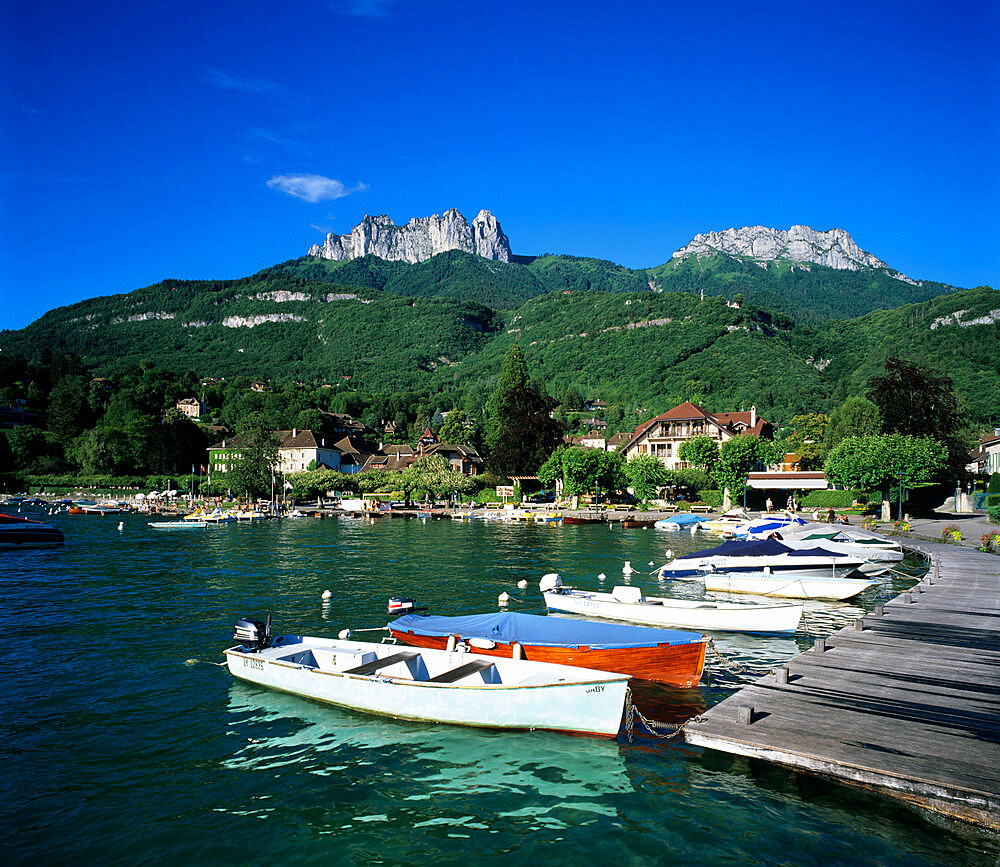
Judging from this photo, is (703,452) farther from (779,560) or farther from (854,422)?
(779,560)

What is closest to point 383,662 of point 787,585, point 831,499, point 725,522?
point 787,585

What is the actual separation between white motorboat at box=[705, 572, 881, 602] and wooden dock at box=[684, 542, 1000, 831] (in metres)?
7.49

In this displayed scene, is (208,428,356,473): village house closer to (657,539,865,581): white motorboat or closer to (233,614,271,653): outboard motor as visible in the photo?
(657,539,865,581): white motorboat

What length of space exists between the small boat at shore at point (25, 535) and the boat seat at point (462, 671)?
4491 centimetres

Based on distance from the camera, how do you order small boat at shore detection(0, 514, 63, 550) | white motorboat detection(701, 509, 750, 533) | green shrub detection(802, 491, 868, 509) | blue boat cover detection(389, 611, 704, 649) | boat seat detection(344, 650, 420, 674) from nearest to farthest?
boat seat detection(344, 650, 420, 674) < blue boat cover detection(389, 611, 704, 649) < small boat at shore detection(0, 514, 63, 550) < white motorboat detection(701, 509, 750, 533) < green shrub detection(802, 491, 868, 509)

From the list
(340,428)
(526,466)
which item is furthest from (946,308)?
(340,428)

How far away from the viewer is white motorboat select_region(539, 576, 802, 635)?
20.5 meters

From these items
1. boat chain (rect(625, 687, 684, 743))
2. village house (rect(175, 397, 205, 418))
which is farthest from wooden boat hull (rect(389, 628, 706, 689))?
village house (rect(175, 397, 205, 418))

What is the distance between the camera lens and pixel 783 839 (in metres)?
8.98

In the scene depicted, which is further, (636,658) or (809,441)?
(809,441)

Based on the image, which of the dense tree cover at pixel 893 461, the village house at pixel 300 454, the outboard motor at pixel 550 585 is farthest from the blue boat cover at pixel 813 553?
the village house at pixel 300 454

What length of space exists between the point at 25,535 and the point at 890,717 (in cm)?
5349

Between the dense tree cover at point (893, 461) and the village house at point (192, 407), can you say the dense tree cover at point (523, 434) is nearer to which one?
the dense tree cover at point (893, 461)

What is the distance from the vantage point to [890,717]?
11.6m
